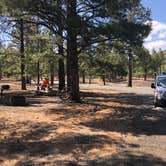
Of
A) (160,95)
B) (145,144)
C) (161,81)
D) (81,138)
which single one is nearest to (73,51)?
(161,81)

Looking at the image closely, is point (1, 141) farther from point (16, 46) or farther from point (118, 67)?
point (16, 46)

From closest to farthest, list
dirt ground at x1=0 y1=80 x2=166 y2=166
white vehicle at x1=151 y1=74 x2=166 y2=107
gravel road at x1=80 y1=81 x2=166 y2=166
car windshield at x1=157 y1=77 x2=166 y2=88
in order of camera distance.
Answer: gravel road at x1=80 y1=81 x2=166 y2=166, dirt ground at x1=0 y1=80 x2=166 y2=166, white vehicle at x1=151 y1=74 x2=166 y2=107, car windshield at x1=157 y1=77 x2=166 y2=88

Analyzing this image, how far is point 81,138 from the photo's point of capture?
38.7ft

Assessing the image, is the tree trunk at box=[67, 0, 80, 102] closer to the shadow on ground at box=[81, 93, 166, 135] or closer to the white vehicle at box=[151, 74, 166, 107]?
the white vehicle at box=[151, 74, 166, 107]

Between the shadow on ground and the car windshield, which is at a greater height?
the car windshield

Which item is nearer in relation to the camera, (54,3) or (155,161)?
(155,161)

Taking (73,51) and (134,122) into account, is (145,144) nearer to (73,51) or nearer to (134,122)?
(134,122)

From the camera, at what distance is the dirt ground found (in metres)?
9.55

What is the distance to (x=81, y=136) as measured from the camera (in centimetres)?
1210

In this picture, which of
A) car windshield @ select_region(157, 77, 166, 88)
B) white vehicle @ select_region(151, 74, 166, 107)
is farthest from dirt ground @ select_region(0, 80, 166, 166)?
car windshield @ select_region(157, 77, 166, 88)

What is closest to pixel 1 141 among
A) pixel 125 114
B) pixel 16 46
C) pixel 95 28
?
pixel 125 114

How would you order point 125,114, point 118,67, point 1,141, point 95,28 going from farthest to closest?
point 118,67
point 95,28
point 125,114
point 1,141

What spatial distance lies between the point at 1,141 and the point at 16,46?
31.1m

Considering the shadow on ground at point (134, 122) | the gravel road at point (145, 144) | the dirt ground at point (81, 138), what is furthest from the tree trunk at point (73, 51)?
the gravel road at point (145, 144)
